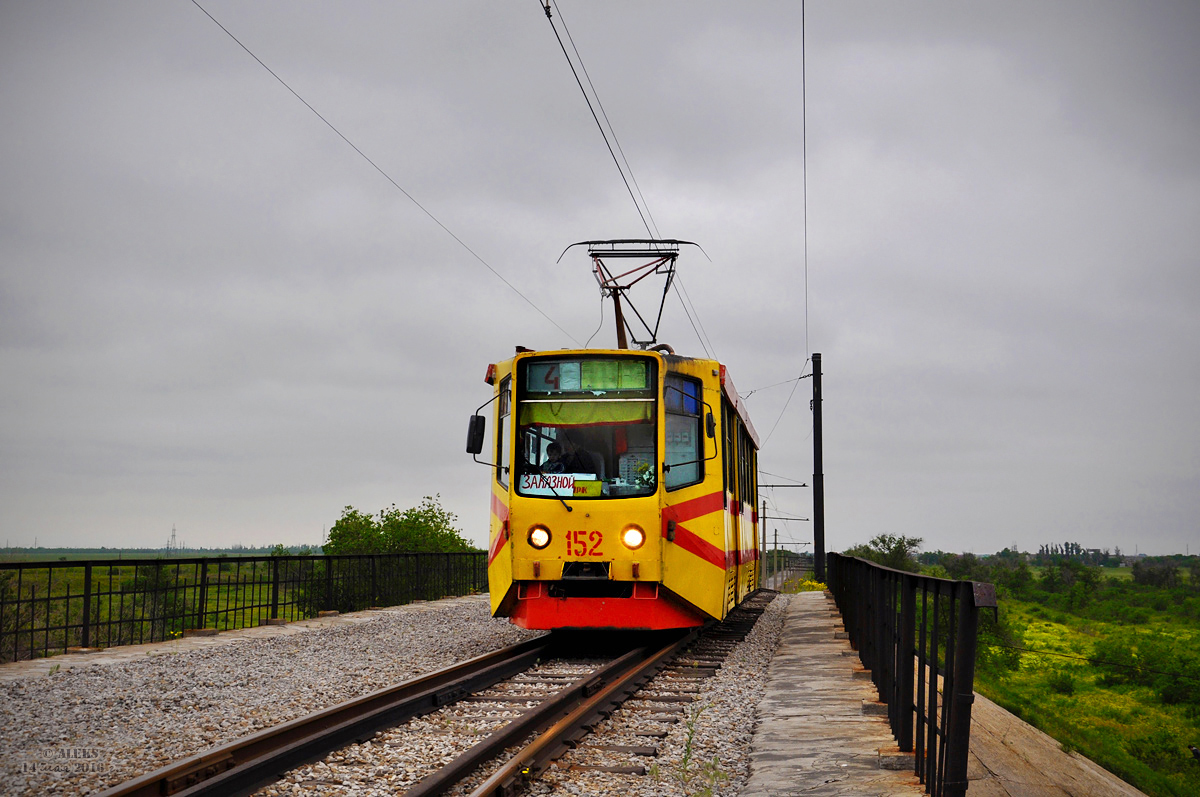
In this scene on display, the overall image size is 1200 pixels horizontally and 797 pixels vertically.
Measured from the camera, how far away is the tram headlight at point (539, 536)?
33.9 feet

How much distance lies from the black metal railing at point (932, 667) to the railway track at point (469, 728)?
5.42 ft

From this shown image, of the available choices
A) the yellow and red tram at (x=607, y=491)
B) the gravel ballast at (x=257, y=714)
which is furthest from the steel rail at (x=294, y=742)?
the yellow and red tram at (x=607, y=491)

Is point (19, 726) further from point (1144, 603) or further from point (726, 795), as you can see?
point (1144, 603)

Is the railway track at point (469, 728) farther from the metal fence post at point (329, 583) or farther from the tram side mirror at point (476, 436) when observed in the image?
the metal fence post at point (329, 583)

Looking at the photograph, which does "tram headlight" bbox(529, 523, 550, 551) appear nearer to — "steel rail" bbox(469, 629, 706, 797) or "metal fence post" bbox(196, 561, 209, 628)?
"steel rail" bbox(469, 629, 706, 797)

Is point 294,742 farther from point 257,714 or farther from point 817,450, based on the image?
point 817,450

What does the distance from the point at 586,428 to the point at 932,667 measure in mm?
6252

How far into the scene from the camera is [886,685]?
7.18 meters

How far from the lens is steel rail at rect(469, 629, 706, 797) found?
4.96 meters

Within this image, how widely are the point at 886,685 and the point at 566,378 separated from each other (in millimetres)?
4982

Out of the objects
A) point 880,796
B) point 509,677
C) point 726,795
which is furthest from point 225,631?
point 880,796

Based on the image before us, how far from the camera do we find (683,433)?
10.9 m

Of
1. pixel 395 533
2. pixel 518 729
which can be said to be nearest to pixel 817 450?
pixel 395 533

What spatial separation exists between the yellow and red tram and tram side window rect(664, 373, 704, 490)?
0.7 inches
